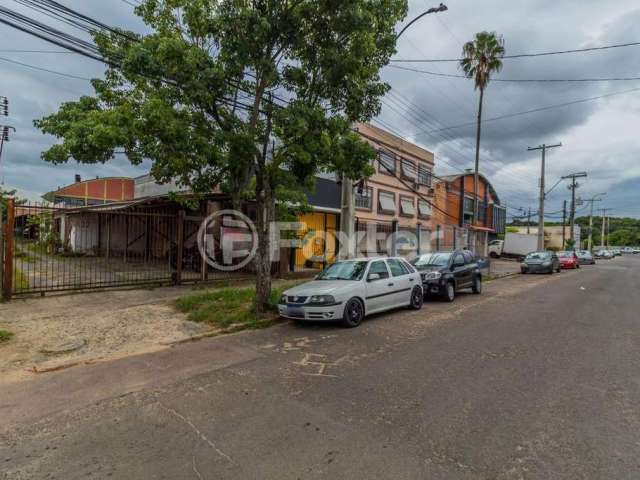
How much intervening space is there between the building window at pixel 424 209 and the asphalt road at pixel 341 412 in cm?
2145

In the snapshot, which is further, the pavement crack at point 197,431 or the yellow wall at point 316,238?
the yellow wall at point 316,238

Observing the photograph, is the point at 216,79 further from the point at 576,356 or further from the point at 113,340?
the point at 576,356

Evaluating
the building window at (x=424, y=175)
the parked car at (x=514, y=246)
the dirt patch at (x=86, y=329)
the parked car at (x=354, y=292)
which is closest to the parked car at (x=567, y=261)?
the parked car at (x=514, y=246)

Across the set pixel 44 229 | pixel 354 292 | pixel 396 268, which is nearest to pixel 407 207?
pixel 396 268

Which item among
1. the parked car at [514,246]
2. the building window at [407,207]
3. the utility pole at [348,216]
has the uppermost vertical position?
the building window at [407,207]

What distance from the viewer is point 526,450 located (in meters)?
3.28

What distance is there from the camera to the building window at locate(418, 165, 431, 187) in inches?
1093

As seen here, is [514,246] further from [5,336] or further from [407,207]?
[5,336]

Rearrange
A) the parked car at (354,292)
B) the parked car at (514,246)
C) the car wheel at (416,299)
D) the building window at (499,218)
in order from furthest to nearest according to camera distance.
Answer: the building window at (499,218)
the parked car at (514,246)
the car wheel at (416,299)
the parked car at (354,292)

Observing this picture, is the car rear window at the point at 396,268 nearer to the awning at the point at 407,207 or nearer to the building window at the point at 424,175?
the awning at the point at 407,207

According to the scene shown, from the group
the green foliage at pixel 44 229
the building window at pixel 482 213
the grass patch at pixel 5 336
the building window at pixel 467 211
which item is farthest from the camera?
the building window at pixel 482 213

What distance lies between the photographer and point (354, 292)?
813cm

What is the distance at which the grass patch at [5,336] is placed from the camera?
653 centimetres

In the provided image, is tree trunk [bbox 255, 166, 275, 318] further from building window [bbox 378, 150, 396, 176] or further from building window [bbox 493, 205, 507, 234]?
building window [bbox 493, 205, 507, 234]
